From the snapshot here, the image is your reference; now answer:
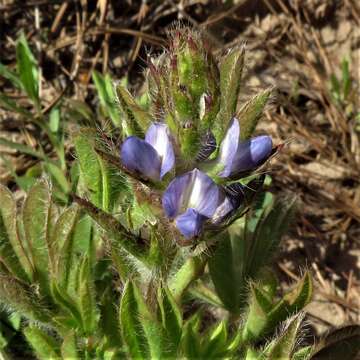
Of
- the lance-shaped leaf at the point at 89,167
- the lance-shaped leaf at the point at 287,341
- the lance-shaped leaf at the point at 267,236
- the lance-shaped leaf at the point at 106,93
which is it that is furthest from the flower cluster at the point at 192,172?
the lance-shaped leaf at the point at 106,93

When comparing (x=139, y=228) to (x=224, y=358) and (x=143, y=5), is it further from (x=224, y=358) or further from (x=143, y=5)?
(x=143, y=5)

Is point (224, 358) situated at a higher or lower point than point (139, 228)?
lower

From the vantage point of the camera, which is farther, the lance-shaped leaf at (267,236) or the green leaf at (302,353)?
the lance-shaped leaf at (267,236)

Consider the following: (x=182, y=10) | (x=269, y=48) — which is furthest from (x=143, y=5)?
(x=269, y=48)

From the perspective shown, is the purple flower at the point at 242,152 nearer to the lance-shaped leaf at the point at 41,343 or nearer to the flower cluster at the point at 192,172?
the flower cluster at the point at 192,172

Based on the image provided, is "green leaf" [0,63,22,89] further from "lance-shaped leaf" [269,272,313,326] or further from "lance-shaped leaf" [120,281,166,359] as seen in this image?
"lance-shaped leaf" [269,272,313,326]

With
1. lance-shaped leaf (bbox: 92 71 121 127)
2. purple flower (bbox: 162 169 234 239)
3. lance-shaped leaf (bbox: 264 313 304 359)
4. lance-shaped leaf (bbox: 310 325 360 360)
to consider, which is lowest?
lance-shaped leaf (bbox: 310 325 360 360)

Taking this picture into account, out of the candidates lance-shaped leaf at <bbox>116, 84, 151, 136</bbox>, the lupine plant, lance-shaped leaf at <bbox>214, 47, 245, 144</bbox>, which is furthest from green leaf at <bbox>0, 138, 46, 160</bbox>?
lance-shaped leaf at <bbox>214, 47, 245, 144</bbox>
